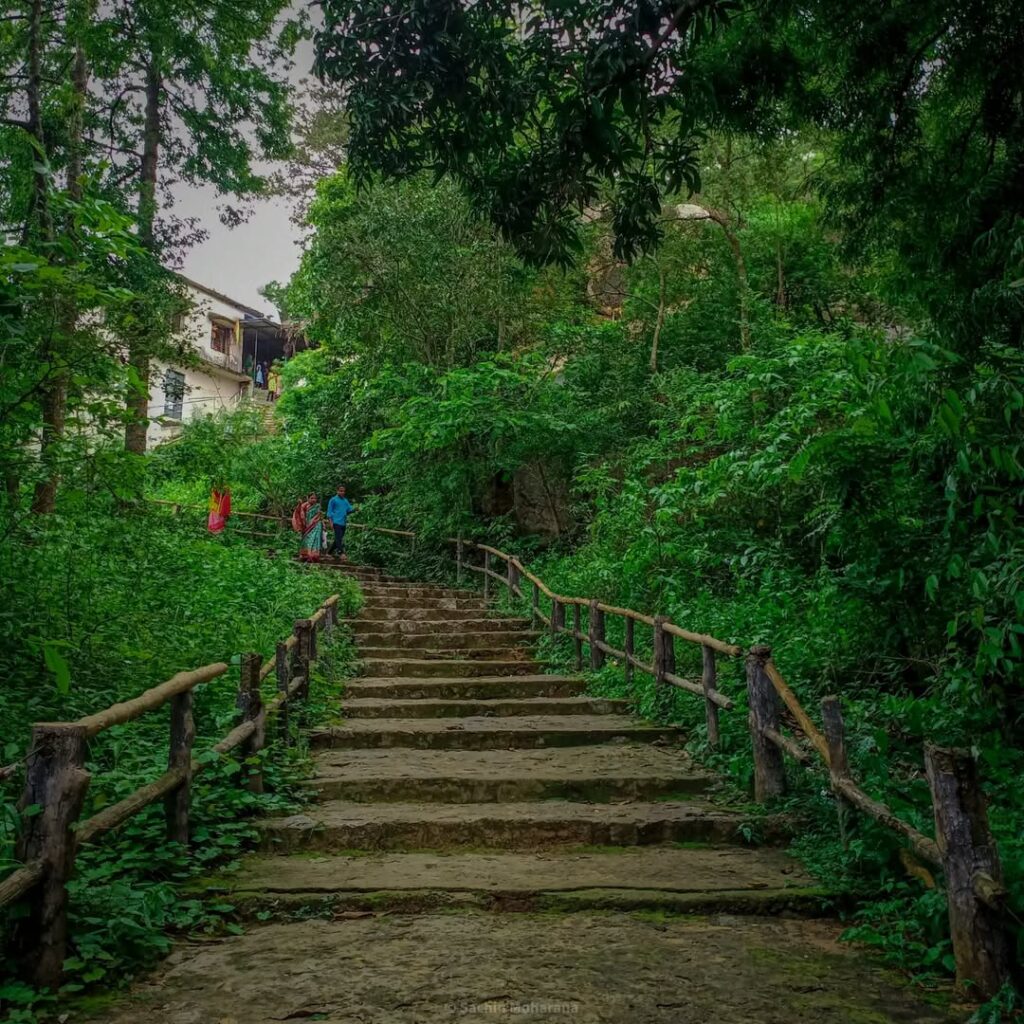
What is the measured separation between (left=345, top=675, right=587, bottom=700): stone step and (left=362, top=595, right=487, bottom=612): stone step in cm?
408

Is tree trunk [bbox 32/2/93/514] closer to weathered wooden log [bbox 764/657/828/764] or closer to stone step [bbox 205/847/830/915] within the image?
stone step [bbox 205/847/830/915]

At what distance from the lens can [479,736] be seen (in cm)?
661

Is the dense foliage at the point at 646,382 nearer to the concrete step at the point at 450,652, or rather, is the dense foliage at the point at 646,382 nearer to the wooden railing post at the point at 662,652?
the wooden railing post at the point at 662,652

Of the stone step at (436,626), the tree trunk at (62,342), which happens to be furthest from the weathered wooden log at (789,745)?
the stone step at (436,626)

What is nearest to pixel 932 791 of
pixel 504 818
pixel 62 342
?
pixel 504 818

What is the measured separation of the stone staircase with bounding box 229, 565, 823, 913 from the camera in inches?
149

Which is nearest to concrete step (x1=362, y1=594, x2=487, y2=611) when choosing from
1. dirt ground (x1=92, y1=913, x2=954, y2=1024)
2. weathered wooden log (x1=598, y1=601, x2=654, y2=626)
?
weathered wooden log (x1=598, y1=601, x2=654, y2=626)

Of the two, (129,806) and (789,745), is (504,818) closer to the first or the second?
(789,745)

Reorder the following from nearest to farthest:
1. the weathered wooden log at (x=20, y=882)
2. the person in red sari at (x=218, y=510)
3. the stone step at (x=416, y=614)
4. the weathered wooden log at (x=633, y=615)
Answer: the weathered wooden log at (x=20, y=882)
the weathered wooden log at (x=633, y=615)
the stone step at (x=416, y=614)
the person in red sari at (x=218, y=510)

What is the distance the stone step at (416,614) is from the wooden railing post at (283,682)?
16.4ft

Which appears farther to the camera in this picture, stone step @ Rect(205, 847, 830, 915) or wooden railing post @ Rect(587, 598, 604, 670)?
wooden railing post @ Rect(587, 598, 604, 670)

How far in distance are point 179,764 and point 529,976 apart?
1.99 metres

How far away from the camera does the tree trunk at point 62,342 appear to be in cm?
496

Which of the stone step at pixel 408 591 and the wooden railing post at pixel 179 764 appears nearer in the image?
the wooden railing post at pixel 179 764
